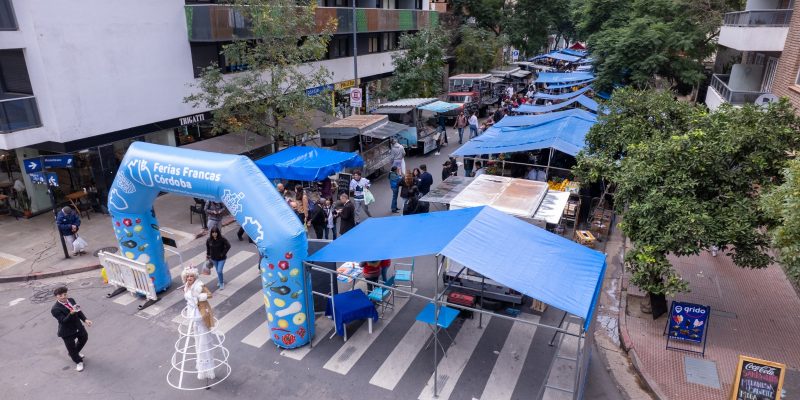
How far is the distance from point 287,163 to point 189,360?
791cm

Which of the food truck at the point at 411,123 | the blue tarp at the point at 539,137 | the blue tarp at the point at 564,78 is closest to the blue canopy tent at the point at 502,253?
the blue tarp at the point at 539,137

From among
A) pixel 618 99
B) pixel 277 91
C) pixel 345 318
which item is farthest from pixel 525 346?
pixel 277 91

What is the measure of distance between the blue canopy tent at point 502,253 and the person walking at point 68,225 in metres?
8.19

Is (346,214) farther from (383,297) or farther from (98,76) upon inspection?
(98,76)

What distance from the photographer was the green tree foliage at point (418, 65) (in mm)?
28984

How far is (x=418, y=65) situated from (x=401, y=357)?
919 inches

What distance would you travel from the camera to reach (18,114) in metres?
13.8

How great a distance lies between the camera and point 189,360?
8.94 metres

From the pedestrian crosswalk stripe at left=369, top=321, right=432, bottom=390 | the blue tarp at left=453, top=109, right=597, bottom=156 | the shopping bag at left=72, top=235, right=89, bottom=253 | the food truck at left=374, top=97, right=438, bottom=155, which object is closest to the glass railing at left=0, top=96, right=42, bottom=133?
the shopping bag at left=72, top=235, right=89, bottom=253

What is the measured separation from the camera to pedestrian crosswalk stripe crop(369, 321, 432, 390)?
Answer: 8.52 m

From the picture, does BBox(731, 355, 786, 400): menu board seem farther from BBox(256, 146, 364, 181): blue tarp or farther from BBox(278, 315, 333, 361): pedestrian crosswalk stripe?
BBox(256, 146, 364, 181): blue tarp

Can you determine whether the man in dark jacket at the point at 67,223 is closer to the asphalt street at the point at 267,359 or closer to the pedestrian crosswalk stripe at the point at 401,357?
the asphalt street at the point at 267,359

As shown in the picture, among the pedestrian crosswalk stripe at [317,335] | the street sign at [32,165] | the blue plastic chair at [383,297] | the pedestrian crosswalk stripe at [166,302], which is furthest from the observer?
the street sign at [32,165]

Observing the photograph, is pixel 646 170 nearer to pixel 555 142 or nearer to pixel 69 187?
pixel 555 142
